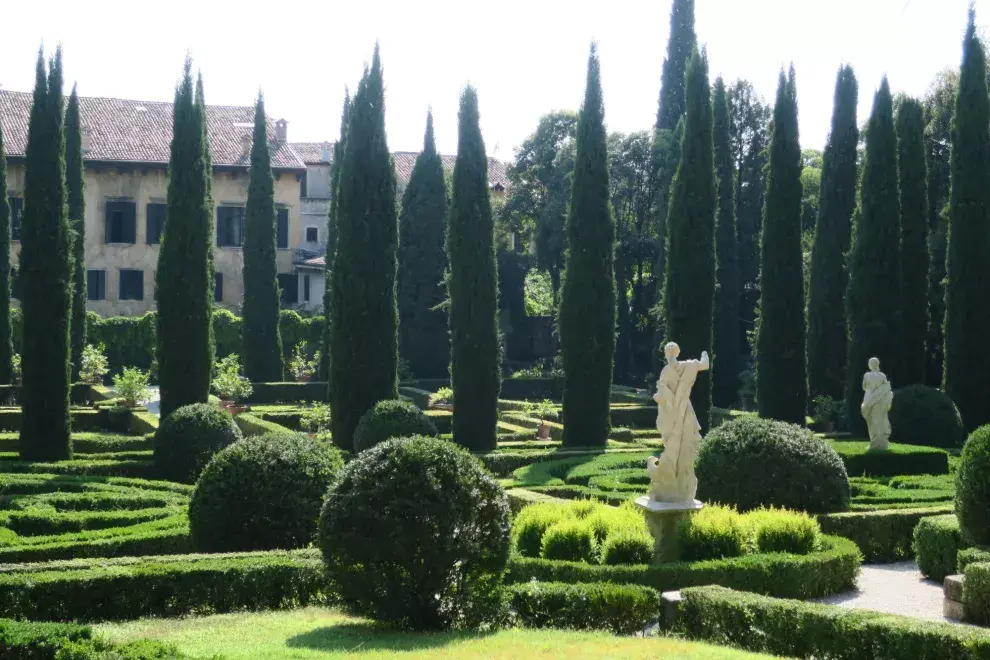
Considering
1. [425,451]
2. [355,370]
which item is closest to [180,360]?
[355,370]

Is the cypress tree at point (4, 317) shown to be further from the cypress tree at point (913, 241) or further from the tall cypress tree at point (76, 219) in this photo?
the cypress tree at point (913, 241)

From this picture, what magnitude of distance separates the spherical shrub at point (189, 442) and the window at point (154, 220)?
27727 millimetres

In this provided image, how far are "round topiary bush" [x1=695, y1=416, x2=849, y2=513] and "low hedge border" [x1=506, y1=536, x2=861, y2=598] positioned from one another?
262cm

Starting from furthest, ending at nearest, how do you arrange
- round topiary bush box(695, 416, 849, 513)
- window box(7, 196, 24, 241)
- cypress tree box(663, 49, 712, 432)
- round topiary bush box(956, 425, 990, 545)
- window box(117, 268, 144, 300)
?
window box(117, 268, 144, 300), window box(7, 196, 24, 241), cypress tree box(663, 49, 712, 432), round topiary bush box(695, 416, 849, 513), round topiary bush box(956, 425, 990, 545)

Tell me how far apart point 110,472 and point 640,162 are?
94.1ft

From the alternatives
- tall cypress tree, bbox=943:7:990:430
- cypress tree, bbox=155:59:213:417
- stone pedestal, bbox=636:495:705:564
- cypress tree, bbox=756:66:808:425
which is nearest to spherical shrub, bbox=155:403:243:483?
cypress tree, bbox=155:59:213:417

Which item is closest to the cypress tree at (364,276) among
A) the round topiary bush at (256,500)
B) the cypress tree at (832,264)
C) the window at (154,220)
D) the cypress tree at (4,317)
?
the round topiary bush at (256,500)

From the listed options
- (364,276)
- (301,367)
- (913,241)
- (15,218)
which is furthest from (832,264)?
(15,218)

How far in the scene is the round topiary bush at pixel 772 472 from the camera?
1625 cm

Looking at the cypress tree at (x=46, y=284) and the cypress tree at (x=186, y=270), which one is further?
the cypress tree at (x=186, y=270)

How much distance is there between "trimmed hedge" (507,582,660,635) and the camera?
37.1 ft

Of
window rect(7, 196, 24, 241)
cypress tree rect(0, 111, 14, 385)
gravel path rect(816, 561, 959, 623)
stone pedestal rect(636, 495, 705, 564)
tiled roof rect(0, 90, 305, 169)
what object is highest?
tiled roof rect(0, 90, 305, 169)

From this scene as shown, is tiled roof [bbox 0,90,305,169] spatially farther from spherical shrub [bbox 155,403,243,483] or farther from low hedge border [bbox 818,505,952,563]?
low hedge border [bbox 818,505,952,563]

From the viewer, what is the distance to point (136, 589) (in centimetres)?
1212
